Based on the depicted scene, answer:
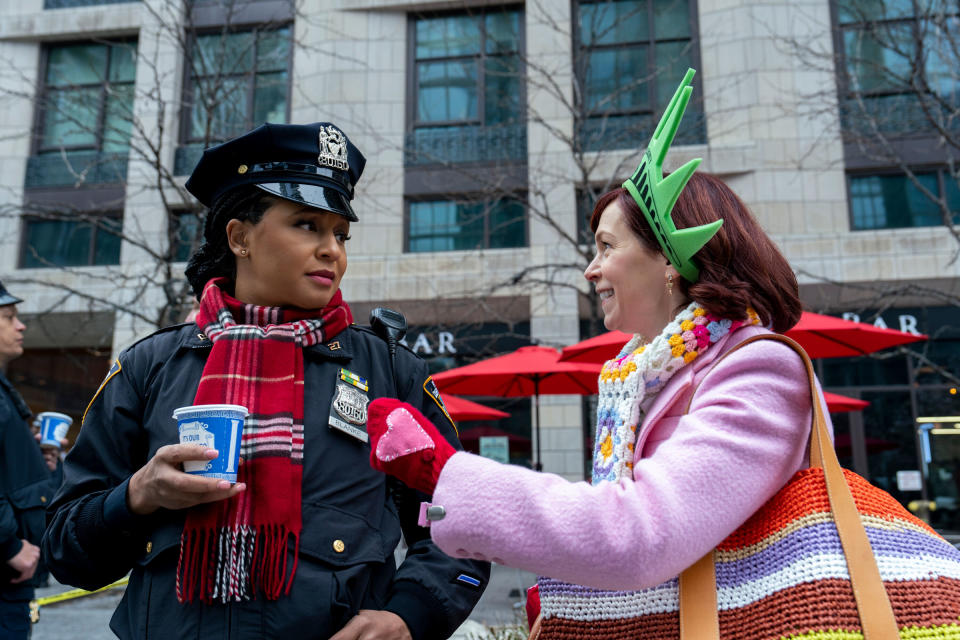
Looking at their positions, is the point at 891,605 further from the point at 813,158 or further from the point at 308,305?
the point at 813,158

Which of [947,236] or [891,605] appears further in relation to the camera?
[947,236]

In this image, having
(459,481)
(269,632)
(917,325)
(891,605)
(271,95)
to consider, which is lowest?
(269,632)

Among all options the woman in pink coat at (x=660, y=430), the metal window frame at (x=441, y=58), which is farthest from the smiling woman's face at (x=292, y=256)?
the metal window frame at (x=441, y=58)

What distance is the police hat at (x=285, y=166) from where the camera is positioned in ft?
7.39

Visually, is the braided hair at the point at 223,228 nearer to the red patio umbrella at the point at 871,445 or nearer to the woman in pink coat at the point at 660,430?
the woman in pink coat at the point at 660,430

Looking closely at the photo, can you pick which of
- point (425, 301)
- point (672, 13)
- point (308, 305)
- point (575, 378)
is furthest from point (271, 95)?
point (308, 305)

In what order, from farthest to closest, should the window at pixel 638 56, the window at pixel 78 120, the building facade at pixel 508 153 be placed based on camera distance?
the window at pixel 78 120 < the window at pixel 638 56 < the building facade at pixel 508 153

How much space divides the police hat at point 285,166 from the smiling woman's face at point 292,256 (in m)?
0.04

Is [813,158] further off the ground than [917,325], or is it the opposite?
[813,158]

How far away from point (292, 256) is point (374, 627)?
1.02m

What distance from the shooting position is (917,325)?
546 inches

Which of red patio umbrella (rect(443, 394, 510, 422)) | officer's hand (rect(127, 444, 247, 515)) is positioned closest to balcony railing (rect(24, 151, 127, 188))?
red patio umbrella (rect(443, 394, 510, 422))

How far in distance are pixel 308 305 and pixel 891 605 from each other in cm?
161

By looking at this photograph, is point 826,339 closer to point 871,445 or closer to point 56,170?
point 871,445
